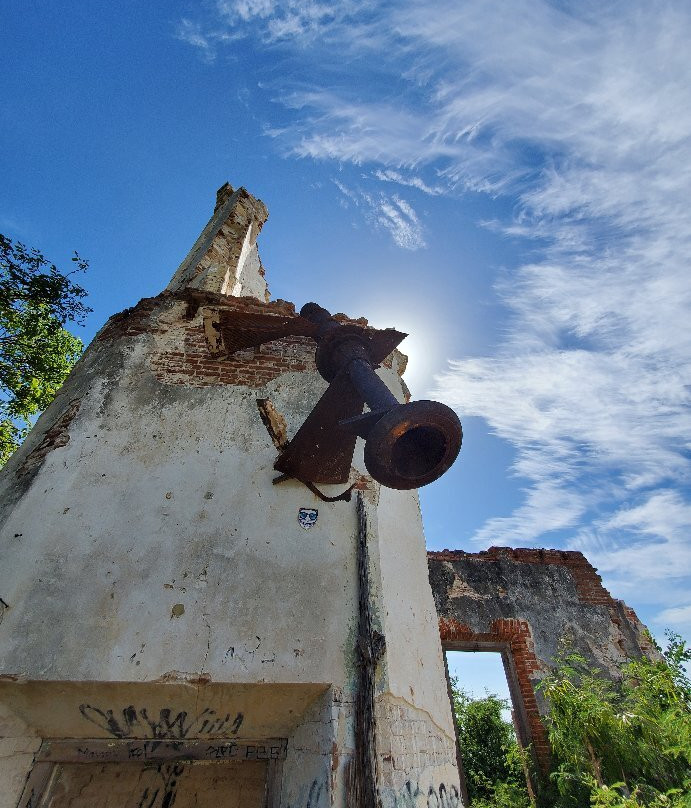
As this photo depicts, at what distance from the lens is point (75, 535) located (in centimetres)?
286

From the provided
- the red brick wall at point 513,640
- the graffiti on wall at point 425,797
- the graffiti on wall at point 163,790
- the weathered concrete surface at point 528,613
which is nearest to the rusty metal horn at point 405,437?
the graffiti on wall at point 425,797

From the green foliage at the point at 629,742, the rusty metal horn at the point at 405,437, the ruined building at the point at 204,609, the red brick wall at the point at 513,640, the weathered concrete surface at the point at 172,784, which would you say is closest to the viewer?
the rusty metal horn at the point at 405,437

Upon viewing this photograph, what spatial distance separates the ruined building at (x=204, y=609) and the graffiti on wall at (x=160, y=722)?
0.01 meters

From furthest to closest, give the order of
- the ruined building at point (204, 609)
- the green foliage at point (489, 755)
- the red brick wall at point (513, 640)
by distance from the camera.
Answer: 1. the red brick wall at point (513, 640)
2. the green foliage at point (489, 755)
3. the ruined building at point (204, 609)

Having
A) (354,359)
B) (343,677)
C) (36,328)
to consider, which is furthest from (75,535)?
(36,328)

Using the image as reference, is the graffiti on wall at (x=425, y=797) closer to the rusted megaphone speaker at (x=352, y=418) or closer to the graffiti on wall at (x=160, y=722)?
the graffiti on wall at (x=160, y=722)

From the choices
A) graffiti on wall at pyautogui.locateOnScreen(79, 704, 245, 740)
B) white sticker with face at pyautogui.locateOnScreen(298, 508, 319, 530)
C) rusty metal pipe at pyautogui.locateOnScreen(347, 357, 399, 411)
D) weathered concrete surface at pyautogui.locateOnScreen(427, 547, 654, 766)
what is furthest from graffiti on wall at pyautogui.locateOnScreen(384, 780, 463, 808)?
weathered concrete surface at pyautogui.locateOnScreen(427, 547, 654, 766)

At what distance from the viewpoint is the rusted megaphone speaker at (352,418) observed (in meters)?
1.97

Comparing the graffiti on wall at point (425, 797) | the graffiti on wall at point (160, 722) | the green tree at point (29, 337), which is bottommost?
the graffiti on wall at point (425, 797)

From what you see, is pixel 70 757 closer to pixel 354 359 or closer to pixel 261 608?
pixel 261 608

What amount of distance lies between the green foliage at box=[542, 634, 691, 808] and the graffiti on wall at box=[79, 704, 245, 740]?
3693 mm

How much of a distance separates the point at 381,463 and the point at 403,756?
1.92 meters

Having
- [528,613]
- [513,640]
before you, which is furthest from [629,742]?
[528,613]

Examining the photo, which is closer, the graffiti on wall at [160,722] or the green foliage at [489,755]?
the graffiti on wall at [160,722]
